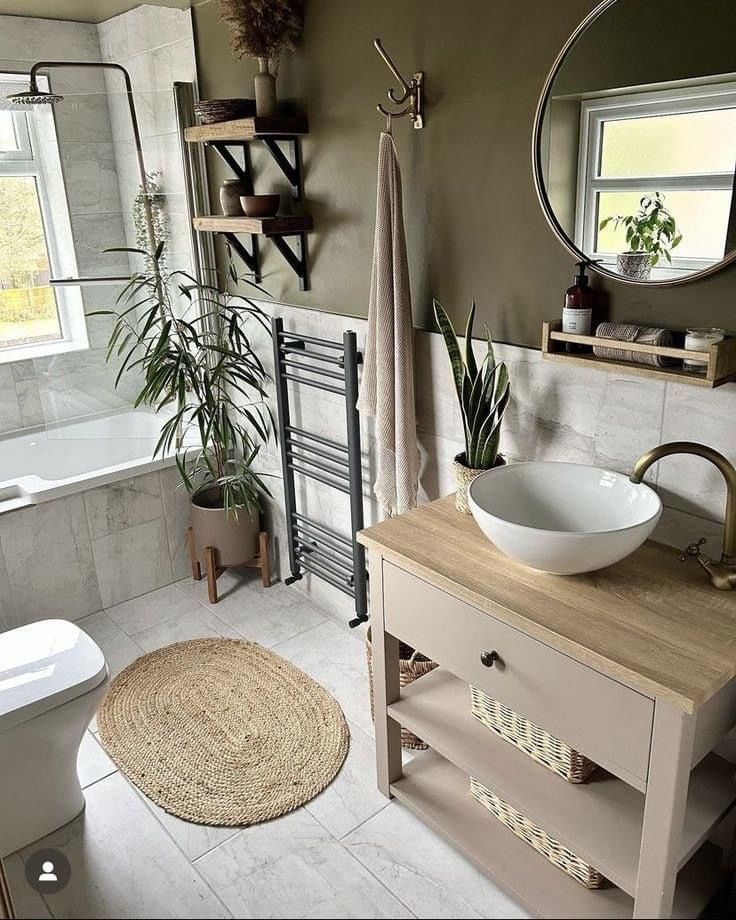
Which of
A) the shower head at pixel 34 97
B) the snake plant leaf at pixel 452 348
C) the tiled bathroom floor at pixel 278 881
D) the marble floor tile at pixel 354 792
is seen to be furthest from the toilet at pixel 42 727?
the shower head at pixel 34 97

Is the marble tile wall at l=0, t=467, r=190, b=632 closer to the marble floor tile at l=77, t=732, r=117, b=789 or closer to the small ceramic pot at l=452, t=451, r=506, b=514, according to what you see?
the marble floor tile at l=77, t=732, r=117, b=789

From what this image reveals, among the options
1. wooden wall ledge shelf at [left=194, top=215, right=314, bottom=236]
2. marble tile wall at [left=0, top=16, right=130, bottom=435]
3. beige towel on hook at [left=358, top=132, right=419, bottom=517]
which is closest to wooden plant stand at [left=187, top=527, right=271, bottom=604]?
marble tile wall at [left=0, top=16, right=130, bottom=435]

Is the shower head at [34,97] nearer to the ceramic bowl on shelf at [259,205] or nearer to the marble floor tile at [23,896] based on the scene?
the ceramic bowl on shelf at [259,205]

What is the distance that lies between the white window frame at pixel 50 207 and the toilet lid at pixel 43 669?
1273 millimetres

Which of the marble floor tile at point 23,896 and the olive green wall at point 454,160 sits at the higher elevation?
the olive green wall at point 454,160

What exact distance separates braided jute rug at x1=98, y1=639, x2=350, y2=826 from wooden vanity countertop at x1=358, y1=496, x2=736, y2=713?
2.40 ft

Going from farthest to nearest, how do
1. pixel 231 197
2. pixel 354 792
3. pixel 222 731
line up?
1. pixel 231 197
2. pixel 222 731
3. pixel 354 792

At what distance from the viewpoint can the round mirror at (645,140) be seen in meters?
1.45

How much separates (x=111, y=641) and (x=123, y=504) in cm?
53

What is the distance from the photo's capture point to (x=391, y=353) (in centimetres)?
222

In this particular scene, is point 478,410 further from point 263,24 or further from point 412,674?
point 263,24

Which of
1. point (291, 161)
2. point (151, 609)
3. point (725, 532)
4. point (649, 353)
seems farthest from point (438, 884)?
point (151, 609)

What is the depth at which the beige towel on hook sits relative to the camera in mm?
2100

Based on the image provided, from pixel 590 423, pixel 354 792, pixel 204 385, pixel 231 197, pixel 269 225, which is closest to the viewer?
pixel 590 423
